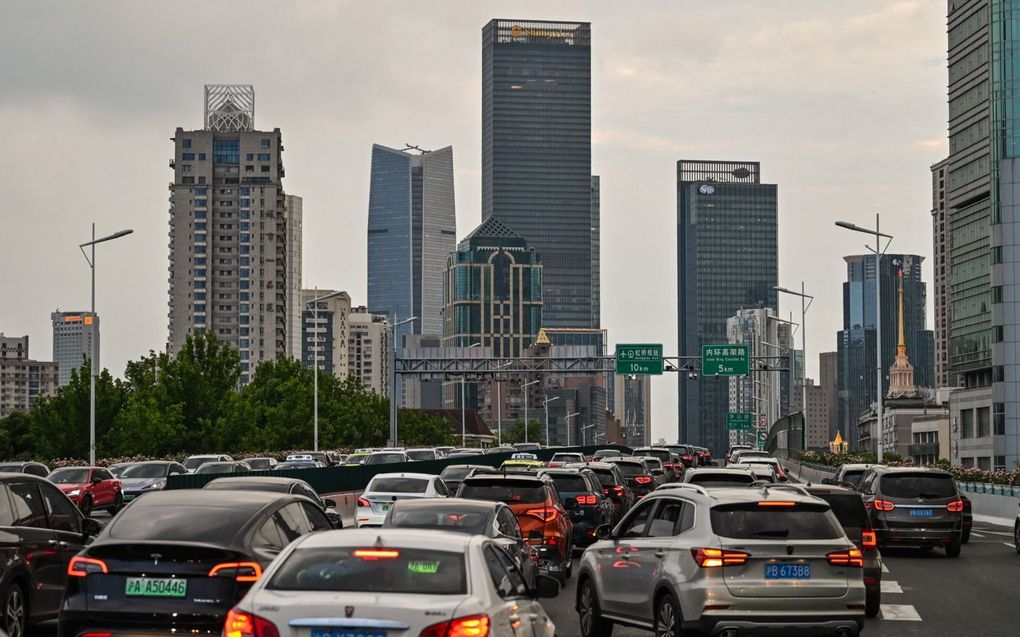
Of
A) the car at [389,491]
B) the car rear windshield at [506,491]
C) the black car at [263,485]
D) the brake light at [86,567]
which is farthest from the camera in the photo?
the car at [389,491]

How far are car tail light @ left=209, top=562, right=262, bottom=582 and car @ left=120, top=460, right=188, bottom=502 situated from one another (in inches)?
1276

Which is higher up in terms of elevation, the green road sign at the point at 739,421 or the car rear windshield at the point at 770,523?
the car rear windshield at the point at 770,523

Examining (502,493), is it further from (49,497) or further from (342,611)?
(342,611)

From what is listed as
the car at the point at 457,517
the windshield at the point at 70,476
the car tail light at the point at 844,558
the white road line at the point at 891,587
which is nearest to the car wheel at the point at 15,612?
the car at the point at 457,517

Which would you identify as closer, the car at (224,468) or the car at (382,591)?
the car at (382,591)

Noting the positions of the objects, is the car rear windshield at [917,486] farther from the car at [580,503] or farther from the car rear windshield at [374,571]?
the car rear windshield at [374,571]

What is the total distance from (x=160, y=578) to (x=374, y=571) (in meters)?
3.14

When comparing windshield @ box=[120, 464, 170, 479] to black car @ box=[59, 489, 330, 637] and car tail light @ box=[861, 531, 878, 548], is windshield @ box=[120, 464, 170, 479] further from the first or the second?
black car @ box=[59, 489, 330, 637]

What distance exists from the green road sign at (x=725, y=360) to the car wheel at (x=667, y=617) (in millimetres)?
87147

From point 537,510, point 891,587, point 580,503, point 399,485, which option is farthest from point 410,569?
point 399,485

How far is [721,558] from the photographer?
1295cm

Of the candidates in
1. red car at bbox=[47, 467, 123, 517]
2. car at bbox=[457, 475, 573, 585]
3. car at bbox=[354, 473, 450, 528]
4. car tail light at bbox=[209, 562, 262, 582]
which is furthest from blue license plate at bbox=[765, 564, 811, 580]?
red car at bbox=[47, 467, 123, 517]

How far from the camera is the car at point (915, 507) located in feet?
88.0

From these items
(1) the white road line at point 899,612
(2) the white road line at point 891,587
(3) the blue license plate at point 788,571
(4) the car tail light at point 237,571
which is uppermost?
(4) the car tail light at point 237,571
